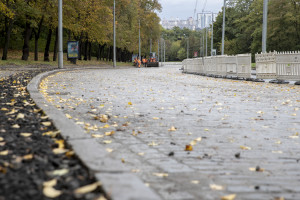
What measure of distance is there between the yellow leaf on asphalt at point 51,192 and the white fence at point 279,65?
62.0 ft

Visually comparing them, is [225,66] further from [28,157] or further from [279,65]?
[28,157]

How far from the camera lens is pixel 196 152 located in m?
5.04

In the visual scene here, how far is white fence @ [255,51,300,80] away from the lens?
795 inches

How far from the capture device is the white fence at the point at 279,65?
795 inches

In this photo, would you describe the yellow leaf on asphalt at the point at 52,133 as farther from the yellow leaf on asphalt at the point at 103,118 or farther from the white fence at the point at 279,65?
the white fence at the point at 279,65

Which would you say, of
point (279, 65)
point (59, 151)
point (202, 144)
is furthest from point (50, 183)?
point (279, 65)

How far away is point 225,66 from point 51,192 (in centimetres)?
2520

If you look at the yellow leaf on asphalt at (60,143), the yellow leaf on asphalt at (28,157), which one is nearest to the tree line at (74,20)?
the yellow leaf on asphalt at (60,143)

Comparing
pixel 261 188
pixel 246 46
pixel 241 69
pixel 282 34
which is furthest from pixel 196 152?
pixel 246 46

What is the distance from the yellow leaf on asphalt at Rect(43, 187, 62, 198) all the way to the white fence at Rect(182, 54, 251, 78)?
71.4 ft

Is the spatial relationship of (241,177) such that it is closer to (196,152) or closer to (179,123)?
(196,152)

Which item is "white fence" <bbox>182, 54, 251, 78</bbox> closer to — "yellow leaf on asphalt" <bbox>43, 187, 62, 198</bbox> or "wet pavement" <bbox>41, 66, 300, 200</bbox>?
"wet pavement" <bbox>41, 66, 300, 200</bbox>

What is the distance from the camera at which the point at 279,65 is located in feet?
69.3

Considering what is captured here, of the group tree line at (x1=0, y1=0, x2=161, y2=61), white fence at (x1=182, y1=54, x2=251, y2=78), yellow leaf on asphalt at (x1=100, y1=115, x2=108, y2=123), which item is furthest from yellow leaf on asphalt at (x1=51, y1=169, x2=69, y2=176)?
tree line at (x1=0, y1=0, x2=161, y2=61)
